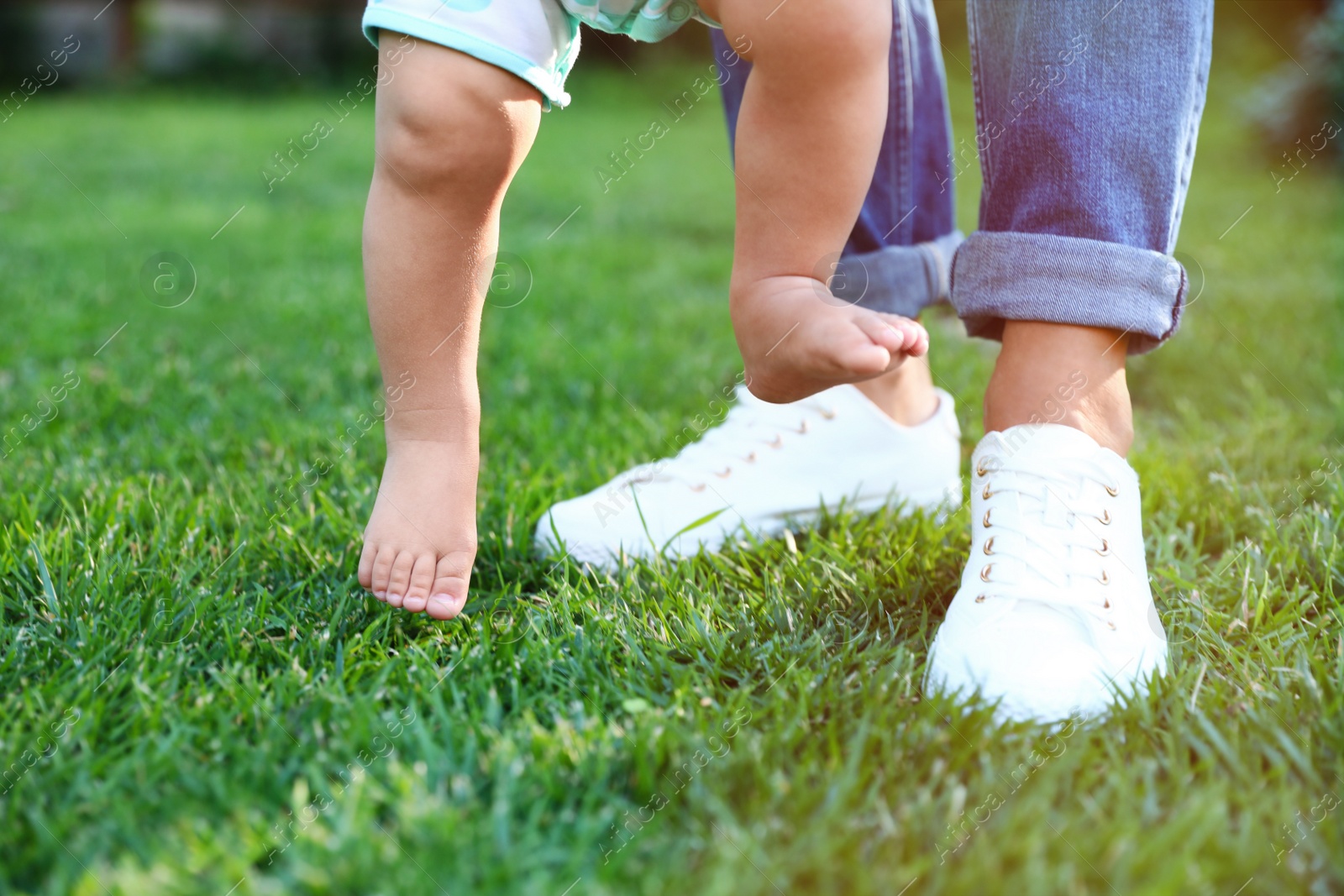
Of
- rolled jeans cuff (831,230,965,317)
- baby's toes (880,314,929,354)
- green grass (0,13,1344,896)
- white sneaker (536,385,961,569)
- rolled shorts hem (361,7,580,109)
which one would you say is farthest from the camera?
rolled jeans cuff (831,230,965,317)

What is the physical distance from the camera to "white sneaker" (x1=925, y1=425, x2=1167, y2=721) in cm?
94

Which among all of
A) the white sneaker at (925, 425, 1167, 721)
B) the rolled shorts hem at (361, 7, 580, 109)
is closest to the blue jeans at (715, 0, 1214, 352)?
the white sneaker at (925, 425, 1167, 721)

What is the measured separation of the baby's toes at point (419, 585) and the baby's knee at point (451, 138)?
1.26 feet

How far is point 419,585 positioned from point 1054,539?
0.65m

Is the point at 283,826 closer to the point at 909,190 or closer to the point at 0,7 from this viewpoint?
the point at 909,190

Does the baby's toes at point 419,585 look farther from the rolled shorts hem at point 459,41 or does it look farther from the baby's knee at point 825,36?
the baby's knee at point 825,36

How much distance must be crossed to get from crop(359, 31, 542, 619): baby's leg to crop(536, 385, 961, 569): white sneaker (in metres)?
0.21

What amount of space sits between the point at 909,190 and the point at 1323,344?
4.61ft

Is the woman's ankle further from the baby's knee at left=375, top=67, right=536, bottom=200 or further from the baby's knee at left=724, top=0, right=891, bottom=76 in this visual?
the baby's knee at left=375, top=67, right=536, bottom=200

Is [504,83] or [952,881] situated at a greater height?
[504,83]

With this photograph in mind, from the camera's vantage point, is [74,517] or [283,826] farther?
[74,517]

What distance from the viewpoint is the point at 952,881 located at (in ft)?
2.30

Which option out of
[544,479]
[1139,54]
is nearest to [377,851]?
[544,479]

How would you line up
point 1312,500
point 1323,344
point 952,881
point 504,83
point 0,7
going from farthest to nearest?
1. point 0,7
2. point 1323,344
3. point 1312,500
4. point 504,83
5. point 952,881
